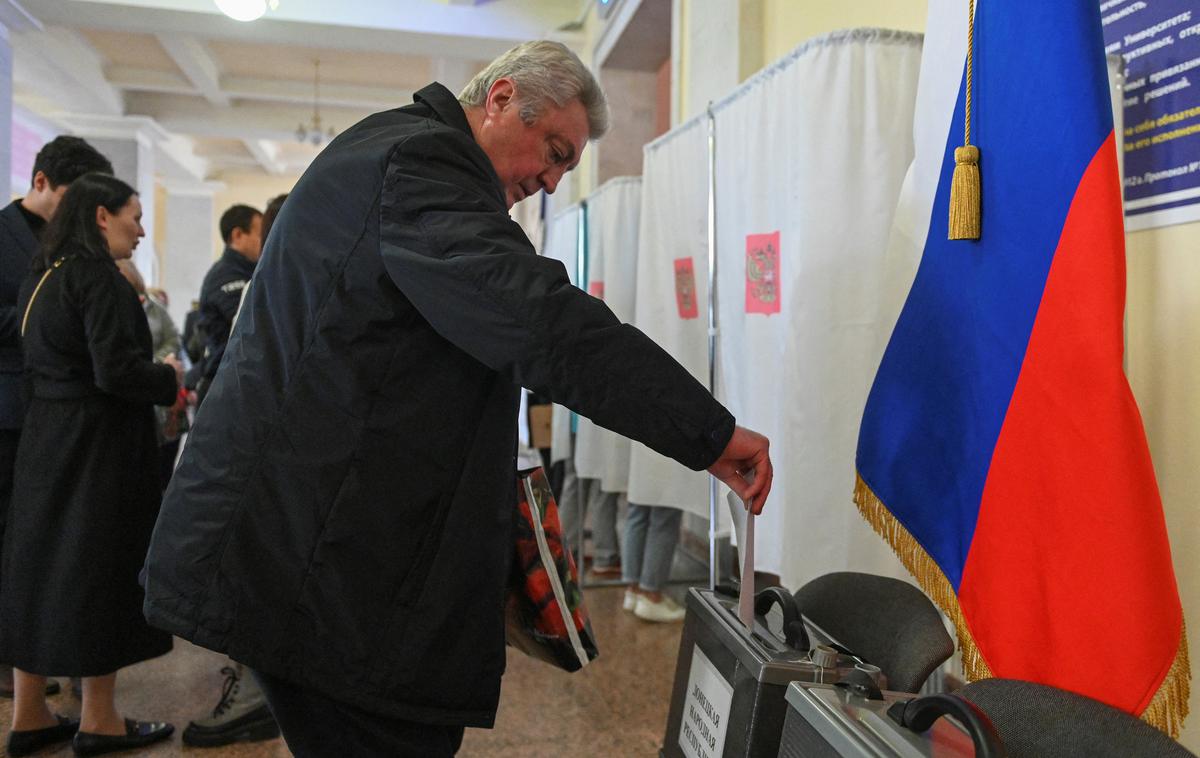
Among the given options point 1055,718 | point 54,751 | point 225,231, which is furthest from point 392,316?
point 225,231

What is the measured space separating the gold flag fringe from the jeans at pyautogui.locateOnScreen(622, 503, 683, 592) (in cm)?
184

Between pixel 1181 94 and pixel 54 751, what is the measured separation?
2753mm

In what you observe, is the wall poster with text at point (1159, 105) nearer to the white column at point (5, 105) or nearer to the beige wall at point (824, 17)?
the beige wall at point (824, 17)

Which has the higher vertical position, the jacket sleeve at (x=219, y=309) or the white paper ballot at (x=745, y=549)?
the jacket sleeve at (x=219, y=309)

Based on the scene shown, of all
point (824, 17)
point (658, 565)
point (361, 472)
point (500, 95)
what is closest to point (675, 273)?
point (824, 17)

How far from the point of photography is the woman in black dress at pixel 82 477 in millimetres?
2158

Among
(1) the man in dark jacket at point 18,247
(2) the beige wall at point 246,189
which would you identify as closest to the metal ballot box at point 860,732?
(1) the man in dark jacket at point 18,247

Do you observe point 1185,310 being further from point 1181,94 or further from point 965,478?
point 965,478

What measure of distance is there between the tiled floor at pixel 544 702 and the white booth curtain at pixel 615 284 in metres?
0.67

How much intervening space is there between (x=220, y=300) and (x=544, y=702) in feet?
5.22

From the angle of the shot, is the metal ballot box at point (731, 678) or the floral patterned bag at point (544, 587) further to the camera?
the floral patterned bag at point (544, 587)

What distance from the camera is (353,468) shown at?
1.08 meters

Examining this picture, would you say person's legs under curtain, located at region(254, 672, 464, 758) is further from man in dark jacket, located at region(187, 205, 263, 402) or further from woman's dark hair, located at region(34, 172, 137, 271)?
man in dark jacket, located at region(187, 205, 263, 402)

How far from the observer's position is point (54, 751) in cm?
229
